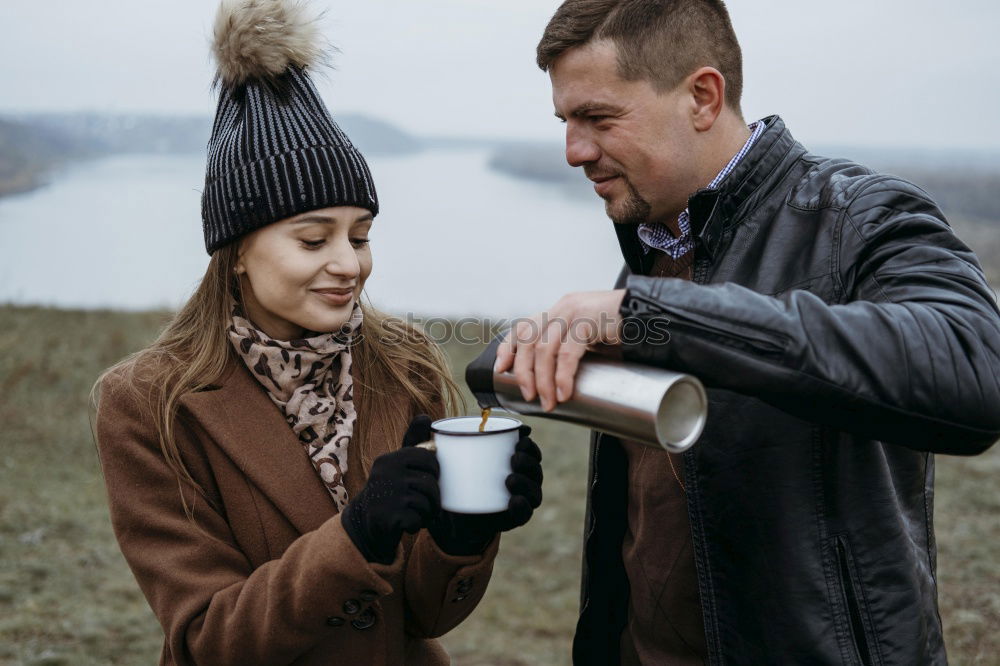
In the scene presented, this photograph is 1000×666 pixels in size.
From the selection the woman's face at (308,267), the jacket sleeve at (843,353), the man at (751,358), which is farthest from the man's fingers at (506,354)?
the woman's face at (308,267)

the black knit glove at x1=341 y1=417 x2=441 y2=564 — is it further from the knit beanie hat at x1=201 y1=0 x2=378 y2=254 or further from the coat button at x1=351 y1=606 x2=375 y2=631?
the knit beanie hat at x1=201 y1=0 x2=378 y2=254

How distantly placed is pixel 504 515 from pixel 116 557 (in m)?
4.18

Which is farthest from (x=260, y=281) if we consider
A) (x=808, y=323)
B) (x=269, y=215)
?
(x=808, y=323)

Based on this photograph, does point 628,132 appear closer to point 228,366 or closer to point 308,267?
point 308,267

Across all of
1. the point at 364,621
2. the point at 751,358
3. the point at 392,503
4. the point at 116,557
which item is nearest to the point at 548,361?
the point at 751,358

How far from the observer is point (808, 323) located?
1583mm

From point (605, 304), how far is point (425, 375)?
1070mm

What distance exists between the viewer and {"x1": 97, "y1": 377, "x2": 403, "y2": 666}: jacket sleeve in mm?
1892

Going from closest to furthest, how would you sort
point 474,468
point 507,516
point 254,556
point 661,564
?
point 474,468 < point 507,516 < point 254,556 < point 661,564

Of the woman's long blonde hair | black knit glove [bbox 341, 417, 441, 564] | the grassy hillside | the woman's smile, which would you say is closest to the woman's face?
the woman's smile

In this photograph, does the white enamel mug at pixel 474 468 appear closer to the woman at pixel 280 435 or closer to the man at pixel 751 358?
the woman at pixel 280 435

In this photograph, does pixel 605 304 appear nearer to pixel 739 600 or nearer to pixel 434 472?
pixel 434 472

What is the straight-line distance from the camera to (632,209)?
8.43 ft

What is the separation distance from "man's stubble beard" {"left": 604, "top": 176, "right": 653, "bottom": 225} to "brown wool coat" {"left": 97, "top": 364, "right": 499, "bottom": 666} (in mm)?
1007
